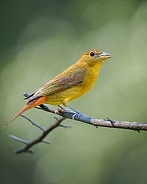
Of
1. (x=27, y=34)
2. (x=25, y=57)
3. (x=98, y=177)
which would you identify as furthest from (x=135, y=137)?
(x=27, y=34)

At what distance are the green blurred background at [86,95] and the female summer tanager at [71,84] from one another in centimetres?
168

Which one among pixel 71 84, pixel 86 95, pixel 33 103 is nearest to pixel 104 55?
pixel 71 84

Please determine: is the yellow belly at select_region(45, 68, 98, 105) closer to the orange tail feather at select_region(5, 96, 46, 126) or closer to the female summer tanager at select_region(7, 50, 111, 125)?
the female summer tanager at select_region(7, 50, 111, 125)

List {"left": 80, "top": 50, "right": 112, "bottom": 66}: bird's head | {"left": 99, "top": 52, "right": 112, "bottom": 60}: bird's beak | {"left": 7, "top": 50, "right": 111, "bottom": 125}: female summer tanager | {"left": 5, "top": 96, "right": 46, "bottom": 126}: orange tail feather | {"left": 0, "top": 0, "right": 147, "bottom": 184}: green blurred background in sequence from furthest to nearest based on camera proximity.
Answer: {"left": 0, "top": 0, "right": 147, "bottom": 184}: green blurred background → {"left": 80, "top": 50, "right": 112, "bottom": 66}: bird's head → {"left": 99, "top": 52, "right": 112, "bottom": 60}: bird's beak → {"left": 7, "top": 50, "right": 111, "bottom": 125}: female summer tanager → {"left": 5, "top": 96, "right": 46, "bottom": 126}: orange tail feather

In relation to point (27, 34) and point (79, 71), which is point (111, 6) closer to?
point (27, 34)

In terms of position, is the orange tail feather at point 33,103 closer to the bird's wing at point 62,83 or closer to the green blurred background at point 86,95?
the bird's wing at point 62,83

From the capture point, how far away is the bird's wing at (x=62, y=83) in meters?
3.65

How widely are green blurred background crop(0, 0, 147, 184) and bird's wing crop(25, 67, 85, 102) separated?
191 centimetres

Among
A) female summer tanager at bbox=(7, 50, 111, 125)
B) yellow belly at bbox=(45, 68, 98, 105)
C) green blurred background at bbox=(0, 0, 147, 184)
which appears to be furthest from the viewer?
green blurred background at bbox=(0, 0, 147, 184)

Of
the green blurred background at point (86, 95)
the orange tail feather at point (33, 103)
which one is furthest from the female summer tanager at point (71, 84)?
the green blurred background at point (86, 95)

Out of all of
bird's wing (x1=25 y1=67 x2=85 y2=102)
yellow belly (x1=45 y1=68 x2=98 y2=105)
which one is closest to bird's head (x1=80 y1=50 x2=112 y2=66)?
bird's wing (x1=25 y1=67 x2=85 y2=102)

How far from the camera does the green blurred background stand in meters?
5.93

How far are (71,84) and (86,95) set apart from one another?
2221mm

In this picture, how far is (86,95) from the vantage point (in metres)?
6.01
